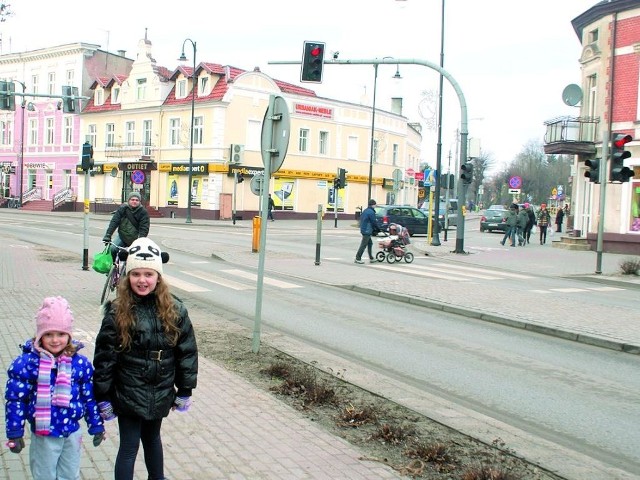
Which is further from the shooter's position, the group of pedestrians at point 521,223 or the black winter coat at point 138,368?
the group of pedestrians at point 521,223

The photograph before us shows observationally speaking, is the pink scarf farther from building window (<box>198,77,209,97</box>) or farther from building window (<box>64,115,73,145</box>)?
building window (<box>64,115,73,145</box>)

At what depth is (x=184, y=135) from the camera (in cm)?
4981

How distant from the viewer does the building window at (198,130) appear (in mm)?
49031

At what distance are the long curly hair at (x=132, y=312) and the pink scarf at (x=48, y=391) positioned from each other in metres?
0.32

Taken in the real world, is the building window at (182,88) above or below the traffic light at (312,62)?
above

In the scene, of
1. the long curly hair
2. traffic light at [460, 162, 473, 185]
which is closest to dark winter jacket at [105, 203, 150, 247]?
the long curly hair

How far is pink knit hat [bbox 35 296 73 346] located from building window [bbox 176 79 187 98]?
4887 centimetres

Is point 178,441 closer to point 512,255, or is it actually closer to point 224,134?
point 512,255

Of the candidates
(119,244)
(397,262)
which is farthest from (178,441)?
(397,262)

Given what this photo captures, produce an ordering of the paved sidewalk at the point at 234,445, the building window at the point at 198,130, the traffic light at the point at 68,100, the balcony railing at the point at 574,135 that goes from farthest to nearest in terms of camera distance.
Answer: the building window at the point at 198,130, the traffic light at the point at 68,100, the balcony railing at the point at 574,135, the paved sidewalk at the point at 234,445

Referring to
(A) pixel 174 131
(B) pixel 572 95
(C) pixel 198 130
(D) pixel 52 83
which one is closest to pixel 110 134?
(A) pixel 174 131

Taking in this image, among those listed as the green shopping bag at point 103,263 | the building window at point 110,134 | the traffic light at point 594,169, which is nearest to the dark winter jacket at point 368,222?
the traffic light at point 594,169

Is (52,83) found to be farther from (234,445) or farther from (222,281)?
(234,445)

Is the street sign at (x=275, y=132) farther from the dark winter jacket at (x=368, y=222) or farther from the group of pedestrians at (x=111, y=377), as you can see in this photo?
the dark winter jacket at (x=368, y=222)
